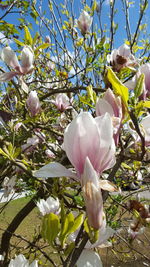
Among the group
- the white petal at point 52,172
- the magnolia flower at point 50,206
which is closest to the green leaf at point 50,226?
the white petal at point 52,172

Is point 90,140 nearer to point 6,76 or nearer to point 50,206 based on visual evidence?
point 50,206

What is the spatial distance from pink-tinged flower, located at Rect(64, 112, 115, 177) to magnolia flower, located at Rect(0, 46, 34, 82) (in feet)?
2.17

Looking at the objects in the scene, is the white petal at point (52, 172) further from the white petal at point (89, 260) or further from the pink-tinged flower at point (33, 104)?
the pink-tinged flower at point (33, 104)

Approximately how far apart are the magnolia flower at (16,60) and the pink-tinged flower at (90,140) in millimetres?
660

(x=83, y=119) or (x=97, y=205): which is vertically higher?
(x=83, y=119)

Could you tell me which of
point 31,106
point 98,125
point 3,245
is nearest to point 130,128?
point 98,125

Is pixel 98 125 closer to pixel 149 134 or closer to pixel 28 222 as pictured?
pixel 149 134

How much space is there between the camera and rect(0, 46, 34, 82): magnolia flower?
98 cm

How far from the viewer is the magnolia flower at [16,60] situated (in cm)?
98

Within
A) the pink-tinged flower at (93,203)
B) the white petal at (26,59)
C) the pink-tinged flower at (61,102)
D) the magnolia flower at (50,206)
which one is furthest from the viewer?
the pink-tinged flower at (61,102)

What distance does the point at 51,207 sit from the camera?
0.79 m

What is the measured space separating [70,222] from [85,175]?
122 millimetres

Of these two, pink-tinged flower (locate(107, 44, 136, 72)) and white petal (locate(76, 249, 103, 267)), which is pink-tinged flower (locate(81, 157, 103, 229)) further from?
pink-tinged flower (locate(107, 44, 136, 72))

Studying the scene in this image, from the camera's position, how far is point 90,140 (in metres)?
0.41
